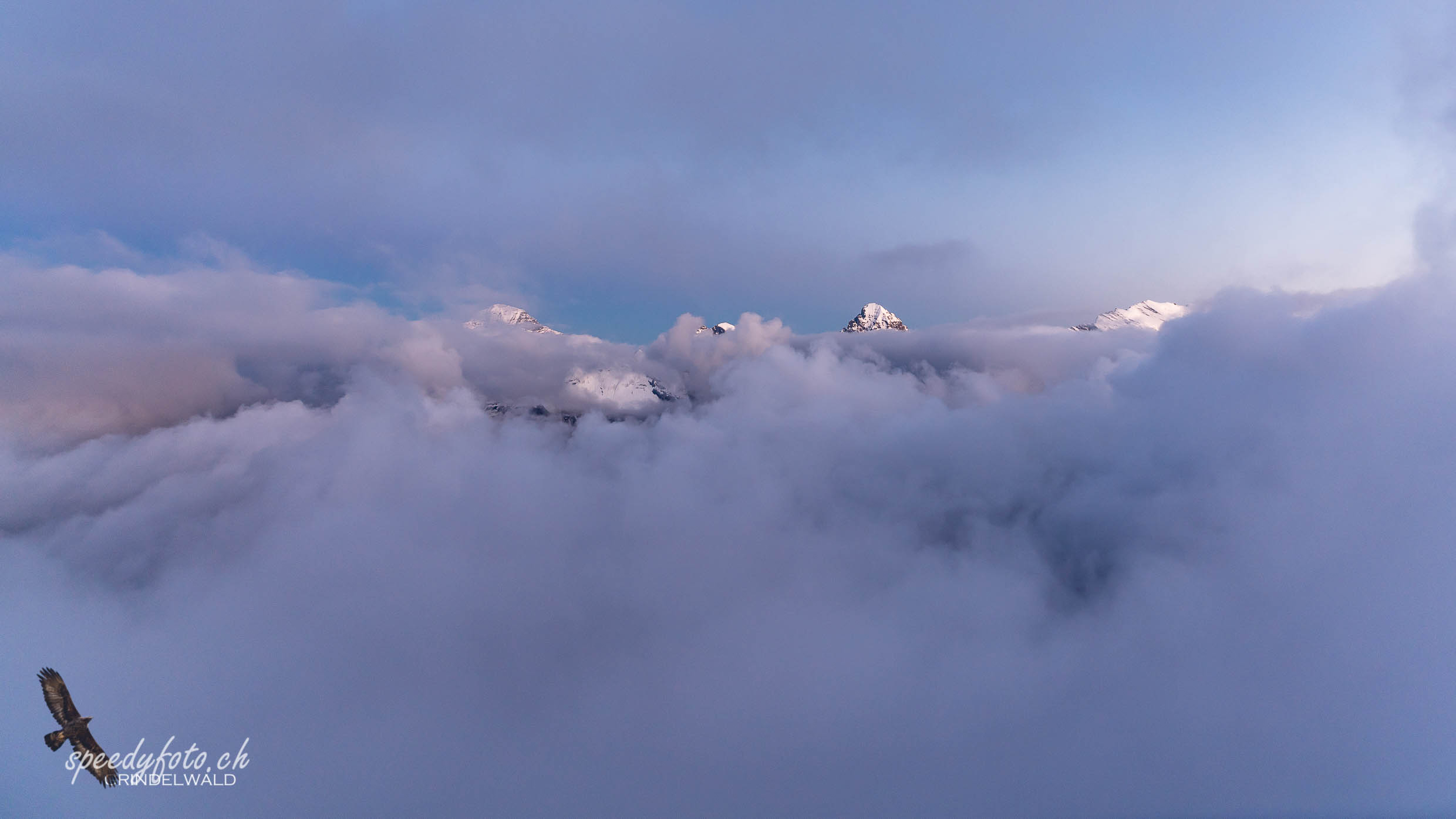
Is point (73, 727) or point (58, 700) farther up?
point (58, 700)

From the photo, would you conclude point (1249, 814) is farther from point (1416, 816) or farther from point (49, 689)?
point (49, 689)

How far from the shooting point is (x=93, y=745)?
47656mm

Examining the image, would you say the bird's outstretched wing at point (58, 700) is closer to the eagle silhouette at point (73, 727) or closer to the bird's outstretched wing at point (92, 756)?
the eagle silhouette at point (73, 727)

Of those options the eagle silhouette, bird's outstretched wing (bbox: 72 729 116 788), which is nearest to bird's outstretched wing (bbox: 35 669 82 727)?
the eagle silhouette

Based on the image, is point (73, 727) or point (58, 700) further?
point (58, 700)

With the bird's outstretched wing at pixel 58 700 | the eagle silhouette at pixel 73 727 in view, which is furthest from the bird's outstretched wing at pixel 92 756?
the bird's outstretched wing at pixel 58 700

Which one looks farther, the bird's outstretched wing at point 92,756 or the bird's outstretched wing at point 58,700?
the bird's outstretched wing at point 58,700

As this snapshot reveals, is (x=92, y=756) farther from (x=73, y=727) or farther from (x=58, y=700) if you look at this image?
(x=58, y=700)

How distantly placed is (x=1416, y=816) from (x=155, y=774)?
32713 centimetres

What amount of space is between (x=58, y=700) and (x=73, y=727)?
9.86ft

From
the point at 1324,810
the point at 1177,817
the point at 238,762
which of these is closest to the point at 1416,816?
the point at 1324,810

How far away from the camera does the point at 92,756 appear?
47.3m

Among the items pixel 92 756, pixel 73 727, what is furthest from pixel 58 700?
pixel 92 756

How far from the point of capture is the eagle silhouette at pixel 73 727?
46688 mm
